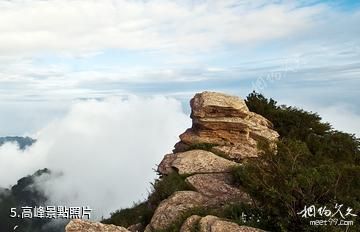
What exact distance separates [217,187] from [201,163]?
2661 mm

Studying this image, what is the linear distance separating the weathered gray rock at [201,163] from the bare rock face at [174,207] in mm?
2853

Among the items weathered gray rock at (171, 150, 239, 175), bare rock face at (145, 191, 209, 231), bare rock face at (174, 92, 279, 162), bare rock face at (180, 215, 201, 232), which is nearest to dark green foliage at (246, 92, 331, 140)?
bare rock face at (174, 92, 279, 162)

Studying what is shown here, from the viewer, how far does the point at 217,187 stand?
20.9 meters

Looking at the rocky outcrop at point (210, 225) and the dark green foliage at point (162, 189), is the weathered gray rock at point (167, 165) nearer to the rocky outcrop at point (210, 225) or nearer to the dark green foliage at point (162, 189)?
the dark green foliage at point (162, 189)

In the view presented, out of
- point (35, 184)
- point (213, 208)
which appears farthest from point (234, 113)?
point (35, 184)

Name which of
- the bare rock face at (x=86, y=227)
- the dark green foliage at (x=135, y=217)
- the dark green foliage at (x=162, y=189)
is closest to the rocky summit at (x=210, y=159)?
the bare rock face at (x=86, y=227)

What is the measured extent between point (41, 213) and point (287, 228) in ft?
35.0

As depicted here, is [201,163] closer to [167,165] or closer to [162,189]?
[167,165]

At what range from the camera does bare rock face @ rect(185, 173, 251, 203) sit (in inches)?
782

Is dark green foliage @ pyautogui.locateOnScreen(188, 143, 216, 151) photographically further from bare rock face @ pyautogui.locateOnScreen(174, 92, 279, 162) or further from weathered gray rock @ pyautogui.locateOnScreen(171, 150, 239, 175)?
weathered gray rock @ pyautogui.locateOnScreen(171, 150, 239, 175)

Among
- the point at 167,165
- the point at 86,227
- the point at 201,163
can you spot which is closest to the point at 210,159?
the point at 201,163

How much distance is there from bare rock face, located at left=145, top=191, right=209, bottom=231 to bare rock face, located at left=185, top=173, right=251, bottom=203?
0.64 metres

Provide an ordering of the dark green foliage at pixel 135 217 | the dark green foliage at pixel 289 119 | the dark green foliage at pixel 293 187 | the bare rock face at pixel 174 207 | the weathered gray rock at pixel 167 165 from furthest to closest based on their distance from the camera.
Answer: the dark green foliage at pixel 289 119
the weathered gray rock at pixel 167 165
the dark green foliage at pixel 135 217
the bare rock face at pixel 174 207
the dark green foliage at pixel 293 187

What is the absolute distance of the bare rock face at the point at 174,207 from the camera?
18.1 m
